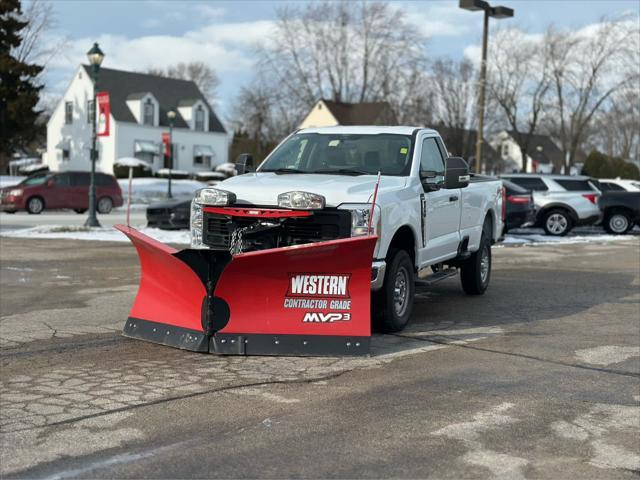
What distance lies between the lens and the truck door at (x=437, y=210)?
29.6 feet

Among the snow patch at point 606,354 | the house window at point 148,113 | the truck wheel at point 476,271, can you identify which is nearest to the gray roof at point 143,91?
the house window at point 148,113

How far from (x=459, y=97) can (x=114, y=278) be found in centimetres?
4303

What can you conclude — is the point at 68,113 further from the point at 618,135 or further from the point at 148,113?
the point at 618,135

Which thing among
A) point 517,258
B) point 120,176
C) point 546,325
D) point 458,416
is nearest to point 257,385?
point 458,416

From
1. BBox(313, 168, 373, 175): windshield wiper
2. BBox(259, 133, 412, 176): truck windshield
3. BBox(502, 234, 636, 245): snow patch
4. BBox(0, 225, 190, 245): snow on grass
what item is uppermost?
BBox(259, 133, 412, 176): truck windshield

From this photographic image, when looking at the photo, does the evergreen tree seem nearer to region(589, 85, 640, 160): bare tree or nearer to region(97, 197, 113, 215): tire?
region(97, 197, 113, 215): tire

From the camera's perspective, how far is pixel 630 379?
6.77m

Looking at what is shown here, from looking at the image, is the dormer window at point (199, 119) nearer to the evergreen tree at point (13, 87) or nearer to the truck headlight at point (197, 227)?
the evergreen tree at point (13, 87)

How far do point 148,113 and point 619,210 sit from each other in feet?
138

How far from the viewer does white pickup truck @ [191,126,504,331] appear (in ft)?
25.0

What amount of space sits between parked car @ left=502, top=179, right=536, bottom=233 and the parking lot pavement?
→ 12.1 m

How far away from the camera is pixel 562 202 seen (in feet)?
80.3

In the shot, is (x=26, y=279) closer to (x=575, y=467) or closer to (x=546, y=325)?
(x=546, y=325)

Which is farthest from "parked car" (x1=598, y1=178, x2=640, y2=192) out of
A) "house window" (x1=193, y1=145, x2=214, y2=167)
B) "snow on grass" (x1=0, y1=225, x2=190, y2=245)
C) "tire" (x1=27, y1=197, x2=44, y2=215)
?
"house window" (x1=193, y1=145, x2=214, y2=167)
